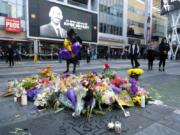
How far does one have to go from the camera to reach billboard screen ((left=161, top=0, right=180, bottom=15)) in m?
43.9

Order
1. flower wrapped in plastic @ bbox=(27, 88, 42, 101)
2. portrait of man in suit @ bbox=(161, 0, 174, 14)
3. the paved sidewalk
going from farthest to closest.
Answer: portrait of man in suit @ bbox=(161, 0, 174, 14), flower wrapped in plastic @ bbox=(27, 88, 42, 101), the paved sidewalk

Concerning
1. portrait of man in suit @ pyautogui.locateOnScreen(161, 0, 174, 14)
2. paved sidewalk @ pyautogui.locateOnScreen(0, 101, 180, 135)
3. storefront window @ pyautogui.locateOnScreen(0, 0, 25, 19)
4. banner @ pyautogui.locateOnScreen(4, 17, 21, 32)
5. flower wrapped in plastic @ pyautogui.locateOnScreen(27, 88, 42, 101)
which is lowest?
paved sidewalk @ pyautogui.locateOnScreen(0, 101, 180, 135)

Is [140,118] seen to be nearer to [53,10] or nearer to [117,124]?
[117,124]

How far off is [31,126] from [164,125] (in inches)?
83.9

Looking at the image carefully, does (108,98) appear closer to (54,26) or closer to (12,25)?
(12,25)

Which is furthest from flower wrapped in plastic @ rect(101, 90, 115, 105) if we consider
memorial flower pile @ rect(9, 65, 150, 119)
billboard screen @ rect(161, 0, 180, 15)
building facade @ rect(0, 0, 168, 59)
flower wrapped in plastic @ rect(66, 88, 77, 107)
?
billboard screen @ rect(161, 0, 180, 15)

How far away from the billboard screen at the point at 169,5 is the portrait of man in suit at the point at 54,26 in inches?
769

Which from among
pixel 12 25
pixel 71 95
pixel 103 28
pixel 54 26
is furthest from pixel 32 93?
pixel 103 28

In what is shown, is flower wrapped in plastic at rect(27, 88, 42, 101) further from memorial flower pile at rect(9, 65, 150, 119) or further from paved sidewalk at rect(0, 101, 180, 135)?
paved sidewalk at rect(0, 101, 180, 135)

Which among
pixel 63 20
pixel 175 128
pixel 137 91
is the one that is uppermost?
pixel 63 20

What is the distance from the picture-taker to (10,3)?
106 feet

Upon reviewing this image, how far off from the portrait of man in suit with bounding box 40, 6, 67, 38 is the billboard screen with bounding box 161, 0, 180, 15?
1952 centimetres

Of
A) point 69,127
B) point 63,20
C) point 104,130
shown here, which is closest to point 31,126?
point 69,127

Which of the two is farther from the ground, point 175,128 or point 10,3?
point 10,3
